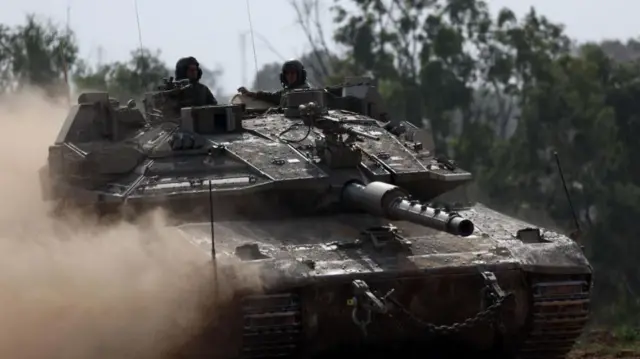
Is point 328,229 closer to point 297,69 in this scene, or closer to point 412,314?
point 412,314

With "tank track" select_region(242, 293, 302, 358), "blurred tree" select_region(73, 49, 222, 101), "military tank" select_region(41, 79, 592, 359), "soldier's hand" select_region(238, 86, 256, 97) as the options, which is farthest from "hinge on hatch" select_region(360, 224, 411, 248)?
"blurred tree" select_region(73, 49, 222, 101)

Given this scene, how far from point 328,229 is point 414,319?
1.48 m

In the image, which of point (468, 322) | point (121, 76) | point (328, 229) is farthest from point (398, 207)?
point (121, 76)

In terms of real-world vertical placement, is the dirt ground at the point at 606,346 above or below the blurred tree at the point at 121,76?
below

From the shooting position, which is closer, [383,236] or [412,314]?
[412,314]

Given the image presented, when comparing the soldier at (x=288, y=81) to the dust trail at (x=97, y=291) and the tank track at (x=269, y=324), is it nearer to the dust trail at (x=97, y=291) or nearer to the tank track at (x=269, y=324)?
the dust trail at (x=97, y=291)

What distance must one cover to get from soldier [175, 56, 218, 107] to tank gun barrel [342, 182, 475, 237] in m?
2.84

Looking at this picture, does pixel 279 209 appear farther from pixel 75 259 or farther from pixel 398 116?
pixel 398 116

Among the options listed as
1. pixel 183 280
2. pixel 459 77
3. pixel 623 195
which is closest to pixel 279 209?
pixel 183 280

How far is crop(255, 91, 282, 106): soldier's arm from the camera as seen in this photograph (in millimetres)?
17906

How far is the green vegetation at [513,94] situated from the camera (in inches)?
1296

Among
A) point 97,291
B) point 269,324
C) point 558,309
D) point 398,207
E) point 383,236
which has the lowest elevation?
point 558,309

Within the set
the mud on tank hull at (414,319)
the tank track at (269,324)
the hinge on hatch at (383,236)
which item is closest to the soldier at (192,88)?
the hinge on hatch at (383,236)

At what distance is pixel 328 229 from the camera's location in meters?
14.2
